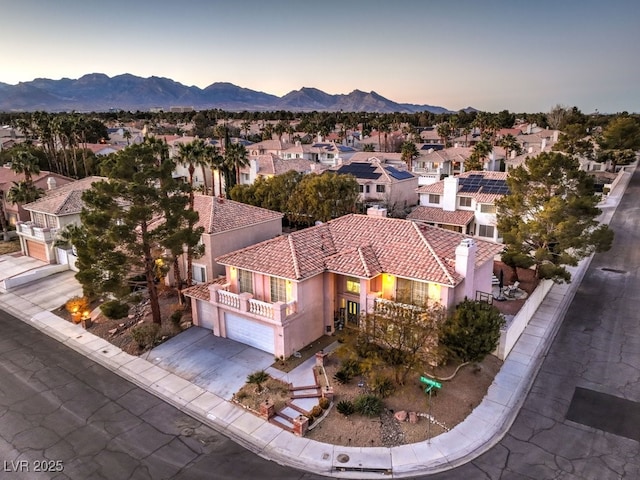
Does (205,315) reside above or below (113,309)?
below

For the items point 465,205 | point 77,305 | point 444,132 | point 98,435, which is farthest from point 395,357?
point 444,132

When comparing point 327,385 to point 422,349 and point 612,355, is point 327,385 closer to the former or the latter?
point 422,349

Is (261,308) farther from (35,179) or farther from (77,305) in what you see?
(35,179)

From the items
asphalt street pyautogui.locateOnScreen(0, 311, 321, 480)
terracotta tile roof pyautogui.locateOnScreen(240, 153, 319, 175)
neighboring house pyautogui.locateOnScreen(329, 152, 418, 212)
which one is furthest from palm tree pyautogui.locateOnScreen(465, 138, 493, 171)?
asphalt street pyautogui.locateOnScreen(0, 311, 321, 480)

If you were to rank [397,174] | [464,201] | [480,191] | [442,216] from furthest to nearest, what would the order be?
[397,174] → [464,201] → [442,216] → [480,191]

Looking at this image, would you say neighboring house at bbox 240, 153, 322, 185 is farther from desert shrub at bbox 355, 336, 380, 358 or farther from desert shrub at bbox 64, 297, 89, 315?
desert shrub at bbox 355, 336, 380, 358

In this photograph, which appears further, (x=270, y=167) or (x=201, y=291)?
(x=270, y=167)

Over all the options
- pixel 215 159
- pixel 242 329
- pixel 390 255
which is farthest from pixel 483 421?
pixel 215 159
